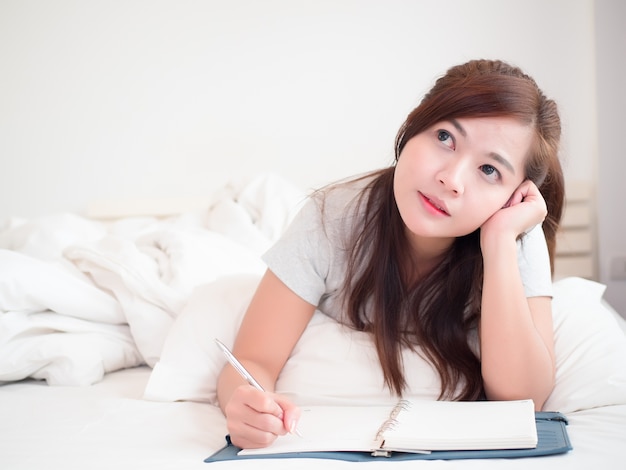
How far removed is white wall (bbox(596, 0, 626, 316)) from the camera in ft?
8.55

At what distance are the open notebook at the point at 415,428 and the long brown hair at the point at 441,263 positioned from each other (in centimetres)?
13

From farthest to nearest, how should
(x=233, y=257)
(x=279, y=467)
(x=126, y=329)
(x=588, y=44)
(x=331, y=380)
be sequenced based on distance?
(x=588, y=44)
(x=233, y=257)
(x=126, y=329)
(x=331, y=380)
(x=279, y=467)

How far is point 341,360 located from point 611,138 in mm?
1774

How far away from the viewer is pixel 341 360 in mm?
1279

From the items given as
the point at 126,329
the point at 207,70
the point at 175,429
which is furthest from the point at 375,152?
the point at 175,429

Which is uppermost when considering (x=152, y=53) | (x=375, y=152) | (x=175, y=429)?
(x=152, y=53)

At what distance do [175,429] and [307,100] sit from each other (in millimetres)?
1903

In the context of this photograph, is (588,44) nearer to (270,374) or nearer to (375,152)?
(375,152)

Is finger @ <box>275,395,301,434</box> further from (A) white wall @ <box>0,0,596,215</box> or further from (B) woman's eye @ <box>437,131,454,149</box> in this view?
(A) white wall @ <box>0,0,596,215</box>

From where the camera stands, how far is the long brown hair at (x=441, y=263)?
1207 mm

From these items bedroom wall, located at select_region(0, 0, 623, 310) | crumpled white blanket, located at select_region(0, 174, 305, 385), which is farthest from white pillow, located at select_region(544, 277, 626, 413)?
bedroom wall, located at select_region(0, 0, 623, 310)

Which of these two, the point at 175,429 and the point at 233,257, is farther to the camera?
the point at 233,257

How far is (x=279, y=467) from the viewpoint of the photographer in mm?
929

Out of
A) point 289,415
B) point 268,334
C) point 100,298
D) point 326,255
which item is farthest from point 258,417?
point 100,298
